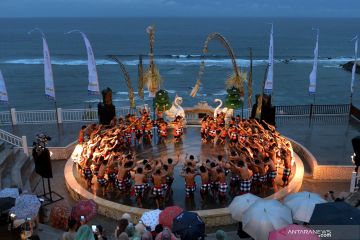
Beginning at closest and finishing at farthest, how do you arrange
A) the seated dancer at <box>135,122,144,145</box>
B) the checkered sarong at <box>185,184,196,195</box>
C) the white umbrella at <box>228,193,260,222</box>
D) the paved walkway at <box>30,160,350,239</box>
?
1. the white umbrella at <box>228,193,260,222</box>
2. the paved walkway at <box>30,160,350,239</box>
3. the checkered sarong at <box>185,184,196,195</box>
4. the seated dancer at <box>135,122,144,145</box>

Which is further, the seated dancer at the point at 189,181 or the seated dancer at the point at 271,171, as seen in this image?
the seated dancer at the point at 271,171

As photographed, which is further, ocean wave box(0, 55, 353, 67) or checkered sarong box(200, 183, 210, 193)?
ocean wave box(0, 55, 353, 67)

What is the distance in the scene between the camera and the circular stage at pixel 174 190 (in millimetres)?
12664

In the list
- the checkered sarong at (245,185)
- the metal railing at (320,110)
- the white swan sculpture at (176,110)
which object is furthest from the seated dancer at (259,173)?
the metal railing at (320,110)

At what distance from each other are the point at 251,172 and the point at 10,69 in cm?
7470

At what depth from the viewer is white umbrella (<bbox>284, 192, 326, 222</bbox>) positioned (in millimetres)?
9508

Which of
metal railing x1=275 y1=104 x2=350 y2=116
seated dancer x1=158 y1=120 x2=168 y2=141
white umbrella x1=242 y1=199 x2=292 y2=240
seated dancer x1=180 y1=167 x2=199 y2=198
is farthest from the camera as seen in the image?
metal railing x1=275 y1=104 x2=350 y2=116

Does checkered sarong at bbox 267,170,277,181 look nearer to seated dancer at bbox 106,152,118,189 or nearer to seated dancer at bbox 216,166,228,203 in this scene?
seated dancer at bbox 216,166,228,203

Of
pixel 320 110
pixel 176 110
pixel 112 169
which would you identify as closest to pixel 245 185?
pixel 112 169

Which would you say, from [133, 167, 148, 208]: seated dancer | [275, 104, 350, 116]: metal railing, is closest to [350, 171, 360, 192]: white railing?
[133, 167, 148, 208]: seated dancer

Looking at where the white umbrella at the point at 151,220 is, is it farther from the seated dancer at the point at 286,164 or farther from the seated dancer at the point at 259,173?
the seated dancer at the point at 286,164

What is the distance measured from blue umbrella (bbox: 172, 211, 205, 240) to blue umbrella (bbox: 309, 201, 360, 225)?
2.35 meters

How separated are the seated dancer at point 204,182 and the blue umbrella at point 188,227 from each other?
3.61 metres

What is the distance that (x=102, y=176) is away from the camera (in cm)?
1344
